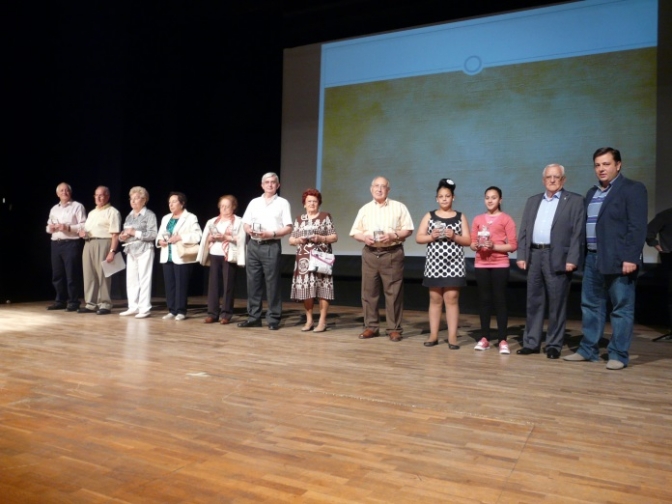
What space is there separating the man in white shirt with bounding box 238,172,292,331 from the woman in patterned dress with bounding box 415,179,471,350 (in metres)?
1.27

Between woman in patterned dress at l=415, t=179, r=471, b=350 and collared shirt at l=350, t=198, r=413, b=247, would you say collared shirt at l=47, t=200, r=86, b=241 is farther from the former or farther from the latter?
woman in patterned dress at l=415, t=179, r=471, b=350

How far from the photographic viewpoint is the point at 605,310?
3.29 m

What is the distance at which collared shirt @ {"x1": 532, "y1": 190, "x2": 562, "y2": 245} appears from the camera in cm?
345

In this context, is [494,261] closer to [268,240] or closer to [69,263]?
[268,240]

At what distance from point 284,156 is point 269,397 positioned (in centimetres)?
503

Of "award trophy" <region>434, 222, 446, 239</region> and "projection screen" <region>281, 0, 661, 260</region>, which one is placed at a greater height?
"projection screen" <region>281, 0, 661, 260</region>

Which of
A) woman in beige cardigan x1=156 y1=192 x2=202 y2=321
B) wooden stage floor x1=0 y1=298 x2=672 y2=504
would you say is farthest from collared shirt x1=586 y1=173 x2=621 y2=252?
woman in beige cardigan x1=156 y1=192 x2=202 y2=321

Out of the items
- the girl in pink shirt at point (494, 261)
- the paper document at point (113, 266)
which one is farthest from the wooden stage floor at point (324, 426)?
the paper document at point (113, 266)

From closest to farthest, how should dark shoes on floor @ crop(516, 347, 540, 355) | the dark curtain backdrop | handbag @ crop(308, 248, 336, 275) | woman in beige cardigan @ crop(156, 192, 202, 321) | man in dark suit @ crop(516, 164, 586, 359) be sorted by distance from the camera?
man in dark suit @ crop(516, 164, 586, 359) → dark shoes on floor @ crop(516, 347, 540, 355) → handbag @ crop(308, 248, 336, 275) → woman in beige cardigan @ crop(156, 192, 202, 321) → the dark curtain backdrop

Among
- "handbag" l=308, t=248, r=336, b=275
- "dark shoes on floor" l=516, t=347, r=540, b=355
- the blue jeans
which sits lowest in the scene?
"dark shoes on floor" l=516, t=347, r=540, b=355

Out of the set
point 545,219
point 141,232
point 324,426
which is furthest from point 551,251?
point 141,232

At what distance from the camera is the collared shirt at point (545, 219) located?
345 centimetres

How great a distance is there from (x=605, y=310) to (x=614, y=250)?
42 cm

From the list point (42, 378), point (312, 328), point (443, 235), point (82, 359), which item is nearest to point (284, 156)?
point (312, 328)
